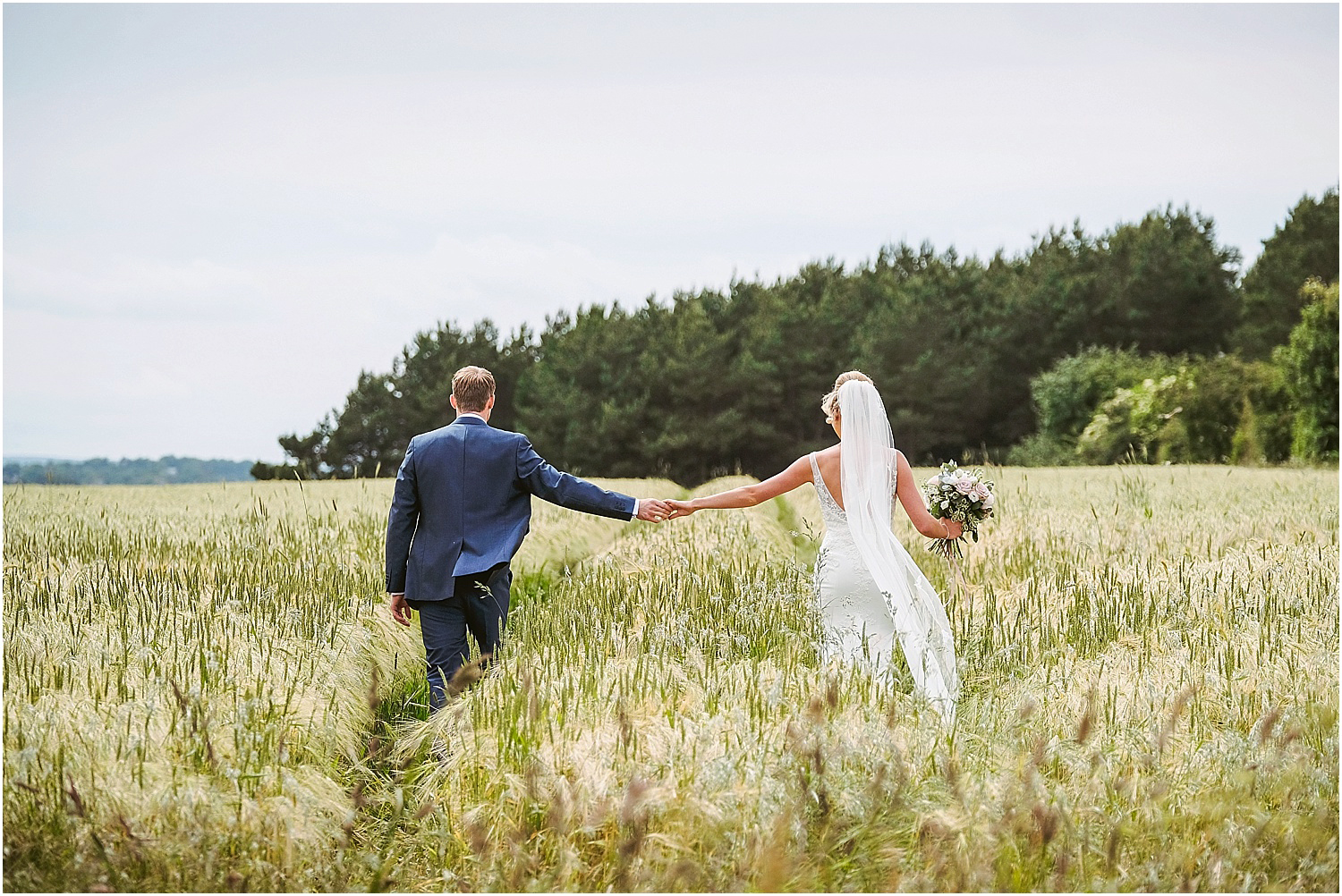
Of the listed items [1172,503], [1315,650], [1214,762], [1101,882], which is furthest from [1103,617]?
[1172,503]

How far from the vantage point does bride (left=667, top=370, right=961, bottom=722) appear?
5.89 m

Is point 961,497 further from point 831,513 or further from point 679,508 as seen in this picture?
point 679,508

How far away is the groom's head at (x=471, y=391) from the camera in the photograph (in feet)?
19.4

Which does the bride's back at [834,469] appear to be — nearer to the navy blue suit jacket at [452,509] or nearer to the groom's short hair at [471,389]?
the navy blue suit jacket at [452,509]

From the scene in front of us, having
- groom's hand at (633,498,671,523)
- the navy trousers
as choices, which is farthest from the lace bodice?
the navy trousers

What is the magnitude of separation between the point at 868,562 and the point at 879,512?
0.35 meters

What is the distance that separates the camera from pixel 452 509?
5766mm

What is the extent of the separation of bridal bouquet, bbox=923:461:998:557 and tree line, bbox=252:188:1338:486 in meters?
33.7

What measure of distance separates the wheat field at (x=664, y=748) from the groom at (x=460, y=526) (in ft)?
1.30

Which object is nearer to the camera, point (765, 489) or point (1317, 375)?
point (765, 489)

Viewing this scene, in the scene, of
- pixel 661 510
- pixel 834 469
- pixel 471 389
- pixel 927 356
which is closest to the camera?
pixel 471 389

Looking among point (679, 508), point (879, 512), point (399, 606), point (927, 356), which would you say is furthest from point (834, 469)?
point (927, 356)

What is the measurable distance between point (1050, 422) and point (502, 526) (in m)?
37.8

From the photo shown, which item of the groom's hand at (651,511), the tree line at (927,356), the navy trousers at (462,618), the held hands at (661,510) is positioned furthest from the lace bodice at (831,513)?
the tree line at (927,356)
